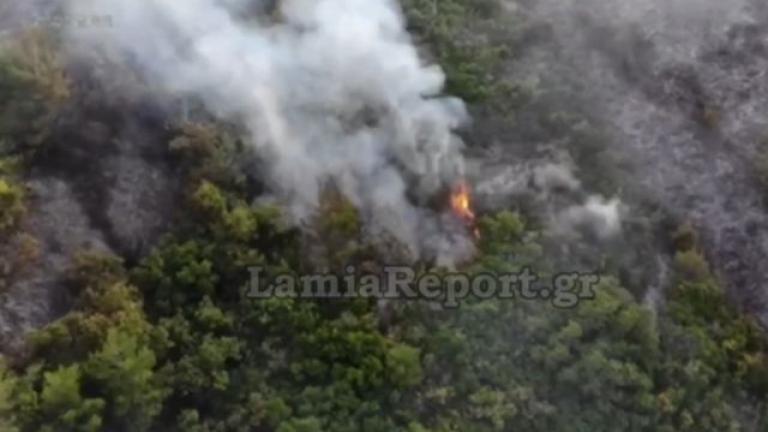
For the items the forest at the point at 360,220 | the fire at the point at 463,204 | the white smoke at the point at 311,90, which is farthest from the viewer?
the fire at the point at 463,204

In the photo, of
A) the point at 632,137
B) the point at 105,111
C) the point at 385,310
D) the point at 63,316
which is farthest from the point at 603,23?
the point at 63,316

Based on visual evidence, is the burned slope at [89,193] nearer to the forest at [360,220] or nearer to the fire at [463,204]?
the forest at [360,220]

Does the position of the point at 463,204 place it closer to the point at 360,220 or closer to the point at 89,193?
the point at 360,220

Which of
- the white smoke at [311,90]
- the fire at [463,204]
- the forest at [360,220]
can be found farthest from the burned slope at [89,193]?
the fire at [463,204]

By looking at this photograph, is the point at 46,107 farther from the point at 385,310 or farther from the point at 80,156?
the point at 385,310

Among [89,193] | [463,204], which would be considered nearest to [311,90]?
[463,204]

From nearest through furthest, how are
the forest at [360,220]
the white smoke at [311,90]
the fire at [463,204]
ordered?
the forest at [360,220] < the white smoke at [311,90] < the fire at [463,204]
